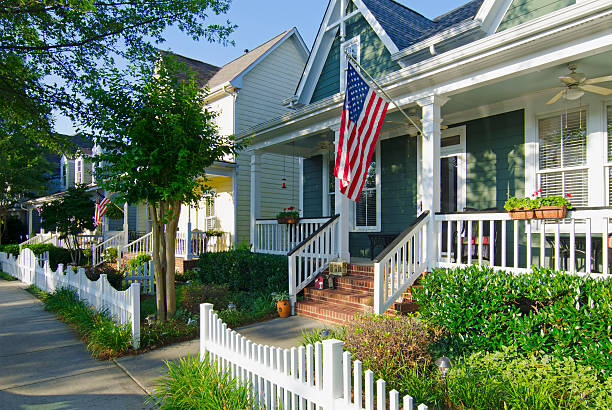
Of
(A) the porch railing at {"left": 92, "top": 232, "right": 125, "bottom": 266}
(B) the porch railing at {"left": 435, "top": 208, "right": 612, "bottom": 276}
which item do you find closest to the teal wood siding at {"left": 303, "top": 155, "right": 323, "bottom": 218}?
(B) the porch railing at {"left": 435, "top": 208, "right": 612, "bottom": 276}

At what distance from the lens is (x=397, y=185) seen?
30.9ft

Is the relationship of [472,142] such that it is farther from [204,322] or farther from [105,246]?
[105,246]

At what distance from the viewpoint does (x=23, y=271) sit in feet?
41.5

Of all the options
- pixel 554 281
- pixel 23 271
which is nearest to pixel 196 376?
pixel 554 281

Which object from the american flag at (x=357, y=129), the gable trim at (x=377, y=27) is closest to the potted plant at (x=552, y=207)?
the american flag at (x=357, y=129)

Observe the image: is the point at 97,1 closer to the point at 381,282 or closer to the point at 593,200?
the point at 381,282

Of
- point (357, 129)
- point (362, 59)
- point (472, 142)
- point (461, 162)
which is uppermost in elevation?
point (362, 59)

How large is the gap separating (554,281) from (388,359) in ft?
6.50

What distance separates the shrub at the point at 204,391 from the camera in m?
3.38

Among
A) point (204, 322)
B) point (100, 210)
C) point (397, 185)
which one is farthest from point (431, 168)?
point (100, 210)

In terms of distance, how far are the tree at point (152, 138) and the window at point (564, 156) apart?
5728mm

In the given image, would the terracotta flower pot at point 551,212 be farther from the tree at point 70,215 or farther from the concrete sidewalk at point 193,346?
the tree at point 70,215

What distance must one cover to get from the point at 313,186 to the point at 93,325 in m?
7.04

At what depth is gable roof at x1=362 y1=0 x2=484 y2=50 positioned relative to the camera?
936 cm
